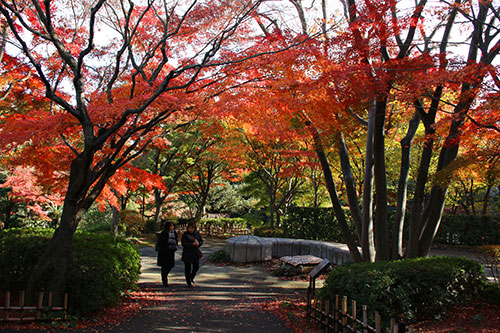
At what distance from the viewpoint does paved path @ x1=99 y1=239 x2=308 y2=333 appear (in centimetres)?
590

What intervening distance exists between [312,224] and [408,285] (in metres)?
11.3

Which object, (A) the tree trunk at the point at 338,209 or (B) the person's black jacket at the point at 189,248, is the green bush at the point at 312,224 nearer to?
(A) the tree trunk at the point at 338,209

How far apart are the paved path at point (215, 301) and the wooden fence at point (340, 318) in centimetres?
53

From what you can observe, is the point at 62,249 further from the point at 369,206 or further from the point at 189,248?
the point at 369,206

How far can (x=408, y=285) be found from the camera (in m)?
5.64

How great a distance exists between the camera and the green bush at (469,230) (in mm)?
17703

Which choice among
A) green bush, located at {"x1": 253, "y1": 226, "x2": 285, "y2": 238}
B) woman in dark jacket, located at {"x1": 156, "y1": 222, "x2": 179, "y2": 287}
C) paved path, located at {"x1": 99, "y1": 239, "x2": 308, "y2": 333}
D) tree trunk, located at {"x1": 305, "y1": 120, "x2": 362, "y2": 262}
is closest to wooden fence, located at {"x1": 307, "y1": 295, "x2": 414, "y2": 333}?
paved path, located at {"x1": 99, "y1": 239, "x2": 308, "y2": 333}

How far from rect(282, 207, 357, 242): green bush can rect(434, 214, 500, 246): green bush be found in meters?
5.50

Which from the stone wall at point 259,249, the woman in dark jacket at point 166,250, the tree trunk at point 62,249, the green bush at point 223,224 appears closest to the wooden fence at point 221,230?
the green bush at point 223,224

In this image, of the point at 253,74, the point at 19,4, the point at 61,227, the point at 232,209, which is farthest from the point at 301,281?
the point at 232,209

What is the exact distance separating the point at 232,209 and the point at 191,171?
22.6ft

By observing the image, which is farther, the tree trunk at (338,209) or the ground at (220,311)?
the tree trunk at (338,209)

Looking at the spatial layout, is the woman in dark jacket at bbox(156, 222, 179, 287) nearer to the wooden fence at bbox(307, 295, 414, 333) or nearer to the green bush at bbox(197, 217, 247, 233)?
the wooden fence at bbox(307, 295, 414, 333)

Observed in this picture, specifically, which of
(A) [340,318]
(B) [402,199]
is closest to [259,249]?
(B) [402,199]
